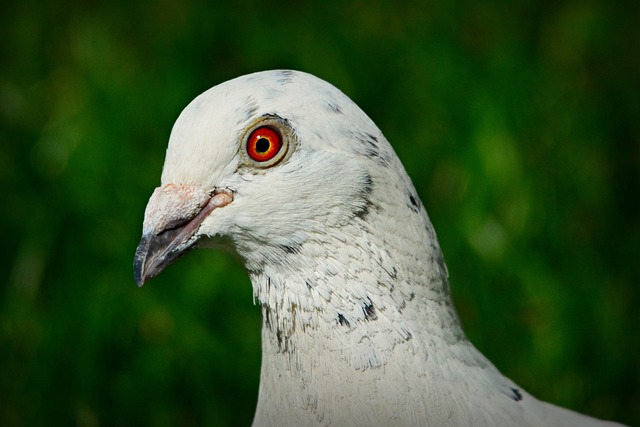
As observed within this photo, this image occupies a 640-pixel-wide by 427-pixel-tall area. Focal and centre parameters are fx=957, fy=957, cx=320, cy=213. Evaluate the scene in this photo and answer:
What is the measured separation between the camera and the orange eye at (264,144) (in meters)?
2.31

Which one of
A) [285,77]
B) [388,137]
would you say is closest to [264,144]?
[285,77]

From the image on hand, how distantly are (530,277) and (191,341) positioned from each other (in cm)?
159

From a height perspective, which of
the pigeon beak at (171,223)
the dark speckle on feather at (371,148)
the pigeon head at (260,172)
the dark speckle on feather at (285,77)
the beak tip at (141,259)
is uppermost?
the dark speckle on feather at (285,77)

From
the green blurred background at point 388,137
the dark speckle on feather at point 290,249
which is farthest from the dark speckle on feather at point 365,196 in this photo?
the green blurred background at point 388,137

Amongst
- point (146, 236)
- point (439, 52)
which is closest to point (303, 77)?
point (146, 236)

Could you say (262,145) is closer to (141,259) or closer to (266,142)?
(266,142)

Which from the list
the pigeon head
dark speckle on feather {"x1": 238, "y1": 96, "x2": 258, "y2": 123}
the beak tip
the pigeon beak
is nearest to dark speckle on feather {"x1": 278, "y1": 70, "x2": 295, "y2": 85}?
the pigeon head

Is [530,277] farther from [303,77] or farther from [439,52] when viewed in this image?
[303,77]

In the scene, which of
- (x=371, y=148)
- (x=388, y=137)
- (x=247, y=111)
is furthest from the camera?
(x=388, y=137)

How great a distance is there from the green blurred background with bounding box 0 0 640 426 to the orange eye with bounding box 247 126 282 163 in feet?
7.02

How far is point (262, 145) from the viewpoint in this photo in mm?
2318

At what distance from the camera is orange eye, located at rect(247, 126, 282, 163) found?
2.31m

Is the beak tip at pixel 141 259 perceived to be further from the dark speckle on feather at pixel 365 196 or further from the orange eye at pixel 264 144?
the dark speckle on feather at pixel 365 196

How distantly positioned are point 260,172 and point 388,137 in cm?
304
